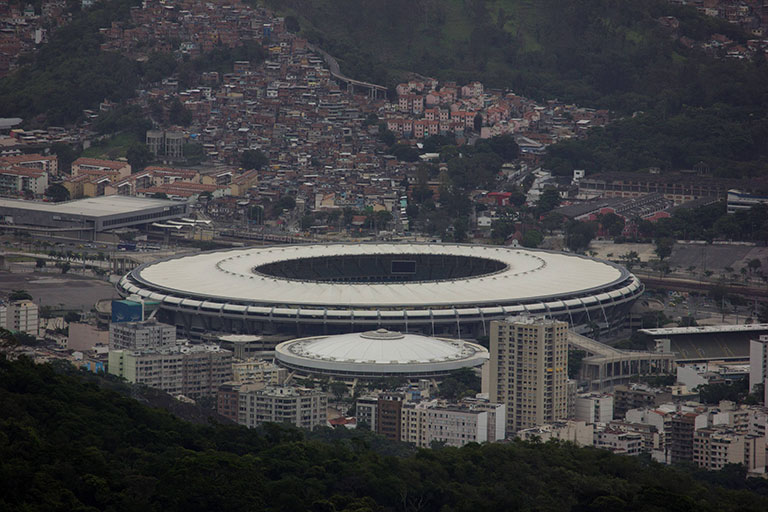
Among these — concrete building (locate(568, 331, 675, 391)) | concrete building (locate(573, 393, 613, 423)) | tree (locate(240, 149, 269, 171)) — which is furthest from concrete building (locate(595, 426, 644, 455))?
tree (locate(240, 149, 269, 171))

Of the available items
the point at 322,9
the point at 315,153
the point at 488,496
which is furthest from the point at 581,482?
the point at 322,9

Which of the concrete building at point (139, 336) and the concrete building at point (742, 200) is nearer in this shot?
the concrete building at point (139, 336)

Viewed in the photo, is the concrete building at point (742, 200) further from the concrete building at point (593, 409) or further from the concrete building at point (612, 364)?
the concrete building at point (593, 409)

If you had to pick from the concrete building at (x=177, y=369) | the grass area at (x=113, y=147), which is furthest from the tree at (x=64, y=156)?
the concrete building at (x=177, y=369)

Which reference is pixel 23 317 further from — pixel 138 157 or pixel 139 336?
pixel 138 157

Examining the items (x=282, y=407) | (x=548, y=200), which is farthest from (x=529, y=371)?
(x=548, y=200)

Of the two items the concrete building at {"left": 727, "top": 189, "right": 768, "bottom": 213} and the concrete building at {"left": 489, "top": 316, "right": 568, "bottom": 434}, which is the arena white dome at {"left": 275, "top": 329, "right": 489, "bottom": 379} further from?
the concrete building at {"left": 727, "top": 189, "right": 768, "bottom": 213}
